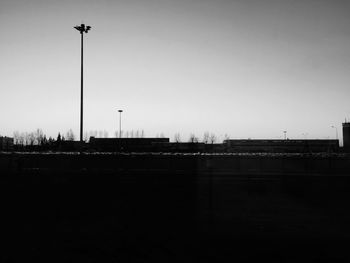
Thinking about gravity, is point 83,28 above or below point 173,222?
above

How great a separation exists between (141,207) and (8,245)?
17.7ft

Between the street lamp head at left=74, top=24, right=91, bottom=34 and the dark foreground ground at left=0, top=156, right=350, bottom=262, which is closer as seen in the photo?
the dark foreground ground at left=0, top=156, right=350, bottom=262

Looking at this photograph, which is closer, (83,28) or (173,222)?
(173,222)

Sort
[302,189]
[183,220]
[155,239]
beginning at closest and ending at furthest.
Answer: [155,239] → [183,220] → [302,189]

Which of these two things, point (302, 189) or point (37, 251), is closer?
point (37, 251)

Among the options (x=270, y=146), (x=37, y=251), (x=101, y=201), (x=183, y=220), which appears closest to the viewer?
(x=37, y=251)

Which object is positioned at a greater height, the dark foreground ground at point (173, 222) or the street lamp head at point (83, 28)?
the street lamp head at point (83, 28)

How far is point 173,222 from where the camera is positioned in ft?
32.5

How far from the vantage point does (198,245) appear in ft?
24.9

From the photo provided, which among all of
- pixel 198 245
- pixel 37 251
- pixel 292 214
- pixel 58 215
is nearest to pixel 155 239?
pixel 198 245

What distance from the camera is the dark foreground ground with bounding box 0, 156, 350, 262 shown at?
7.07 meters

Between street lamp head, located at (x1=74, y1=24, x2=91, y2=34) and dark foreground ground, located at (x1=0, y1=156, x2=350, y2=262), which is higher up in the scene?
street lamp head, located at (x1=74, y1=24, x2=91, y2=34)

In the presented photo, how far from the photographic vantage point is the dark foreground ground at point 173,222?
707 cm

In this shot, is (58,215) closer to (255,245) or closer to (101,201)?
(101,201)
